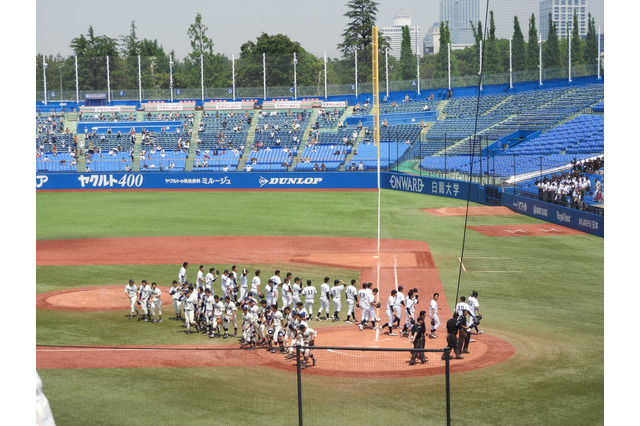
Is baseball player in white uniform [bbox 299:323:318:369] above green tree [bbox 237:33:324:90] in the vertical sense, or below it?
below

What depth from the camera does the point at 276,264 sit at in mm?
26359

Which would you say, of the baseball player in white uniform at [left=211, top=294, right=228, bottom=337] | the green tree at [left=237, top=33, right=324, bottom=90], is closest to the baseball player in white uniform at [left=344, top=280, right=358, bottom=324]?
the baseball player in white uniform at [left=211, top=294, right=228, bottom=337]

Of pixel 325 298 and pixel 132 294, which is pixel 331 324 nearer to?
pixel 325 298

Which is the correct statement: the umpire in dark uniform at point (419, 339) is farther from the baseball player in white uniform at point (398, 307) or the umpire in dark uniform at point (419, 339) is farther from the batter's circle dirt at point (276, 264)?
the baseball player in white uniform at point (398, 307)

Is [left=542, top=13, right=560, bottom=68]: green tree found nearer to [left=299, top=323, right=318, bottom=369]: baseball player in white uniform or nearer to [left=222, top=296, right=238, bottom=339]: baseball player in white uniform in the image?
[left=222, top=296, right=238, bottom=339]: baseball player in white uniform

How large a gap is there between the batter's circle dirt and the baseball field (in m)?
0.07

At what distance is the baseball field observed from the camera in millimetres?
11984

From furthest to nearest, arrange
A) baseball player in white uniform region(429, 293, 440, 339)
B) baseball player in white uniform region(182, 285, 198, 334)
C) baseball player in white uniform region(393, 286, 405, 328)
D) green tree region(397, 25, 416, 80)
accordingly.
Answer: green tree region(397, 25, 416, 80), baseball player in white uniform region(182, 285, 198, 334), baseball player in white uniform region(393, 286, 405, 328), baseball player in white uniform region(429, 293, 440, 339)

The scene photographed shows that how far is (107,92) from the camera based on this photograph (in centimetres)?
7744

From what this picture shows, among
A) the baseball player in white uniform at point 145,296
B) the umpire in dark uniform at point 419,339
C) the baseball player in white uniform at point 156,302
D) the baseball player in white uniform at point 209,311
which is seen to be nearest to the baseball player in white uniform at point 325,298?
the baseball player in white uniform at point 209,311

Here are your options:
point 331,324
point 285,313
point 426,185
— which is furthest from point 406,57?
point 285,313

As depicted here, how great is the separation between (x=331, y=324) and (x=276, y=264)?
8.34m

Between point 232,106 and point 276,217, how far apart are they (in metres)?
35.3

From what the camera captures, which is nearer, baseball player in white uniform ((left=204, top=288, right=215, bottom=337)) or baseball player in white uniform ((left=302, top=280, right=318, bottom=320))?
baseball player in white uniform ((left=204, top=288, right=215, bottom=337))
